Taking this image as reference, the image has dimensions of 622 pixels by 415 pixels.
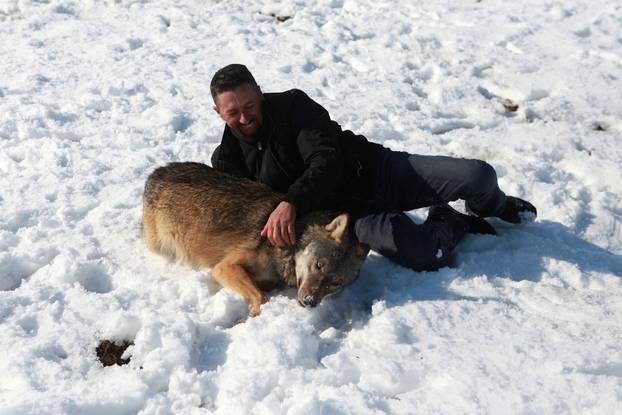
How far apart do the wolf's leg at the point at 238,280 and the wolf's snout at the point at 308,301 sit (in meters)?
0.30

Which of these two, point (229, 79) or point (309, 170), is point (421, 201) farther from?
point (229, 79)

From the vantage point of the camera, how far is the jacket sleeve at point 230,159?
5.39 meters

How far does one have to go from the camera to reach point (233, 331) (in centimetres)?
410

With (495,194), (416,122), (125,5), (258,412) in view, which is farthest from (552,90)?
(125,5)

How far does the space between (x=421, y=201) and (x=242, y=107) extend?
182cm

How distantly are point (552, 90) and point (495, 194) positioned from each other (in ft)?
12.3

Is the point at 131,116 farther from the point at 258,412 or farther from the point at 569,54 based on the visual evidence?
the point at 569,54

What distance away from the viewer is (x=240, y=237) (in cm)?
501

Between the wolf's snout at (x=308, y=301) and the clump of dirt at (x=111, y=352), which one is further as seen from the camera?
the wolf's snout at (x=308, y=301)

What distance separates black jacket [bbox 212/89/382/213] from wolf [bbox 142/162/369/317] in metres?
0.17

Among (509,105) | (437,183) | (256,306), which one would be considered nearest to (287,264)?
(256,306)

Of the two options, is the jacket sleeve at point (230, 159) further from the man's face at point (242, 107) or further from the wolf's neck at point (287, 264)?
the wolf's neck at point (287, 264)

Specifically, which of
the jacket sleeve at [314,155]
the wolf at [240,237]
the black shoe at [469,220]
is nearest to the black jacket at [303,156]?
the jacket sleeve at [314,155]

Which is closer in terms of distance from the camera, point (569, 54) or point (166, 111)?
point (166, 111)
